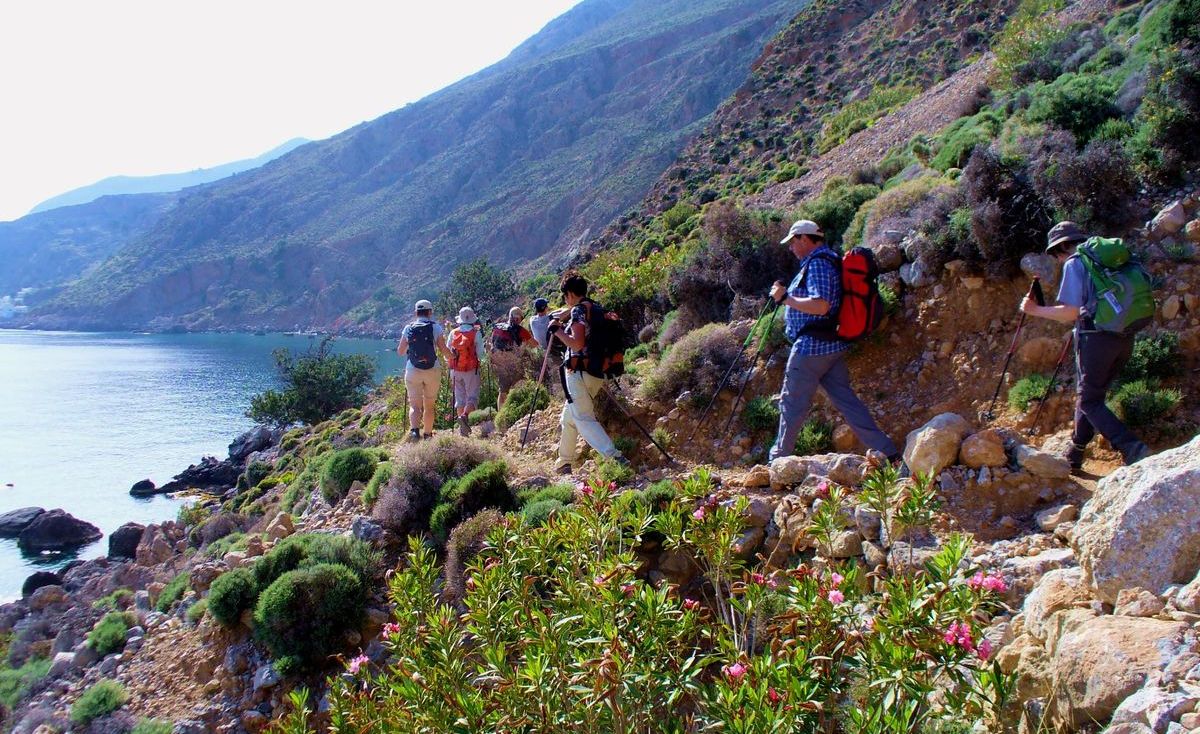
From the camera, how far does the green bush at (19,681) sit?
8.61m

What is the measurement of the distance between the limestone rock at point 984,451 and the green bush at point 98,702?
24.7 ft

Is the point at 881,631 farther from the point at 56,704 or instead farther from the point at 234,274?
the point at 234,274

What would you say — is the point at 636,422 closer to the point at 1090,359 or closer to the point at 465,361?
the point at 465,361

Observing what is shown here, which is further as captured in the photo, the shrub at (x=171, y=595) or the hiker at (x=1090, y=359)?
the shrub at (x=171, y=595)

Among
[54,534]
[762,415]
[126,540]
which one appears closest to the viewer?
[762,415]

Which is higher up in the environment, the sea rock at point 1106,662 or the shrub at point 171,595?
the sea rock at point 1106,662

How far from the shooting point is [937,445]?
463 centimetres

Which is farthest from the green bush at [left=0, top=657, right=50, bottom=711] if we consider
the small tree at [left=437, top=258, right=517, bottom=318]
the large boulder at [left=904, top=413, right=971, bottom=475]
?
the small tree at [left=437, top=258, right=517, bottom=318]

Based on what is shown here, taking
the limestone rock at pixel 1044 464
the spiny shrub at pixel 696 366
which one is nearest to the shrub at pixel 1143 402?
the limestone rock at pixel 1044 464

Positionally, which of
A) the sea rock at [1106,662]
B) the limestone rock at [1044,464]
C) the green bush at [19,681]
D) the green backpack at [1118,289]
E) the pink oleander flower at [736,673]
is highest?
the green backpack at [1118,289]

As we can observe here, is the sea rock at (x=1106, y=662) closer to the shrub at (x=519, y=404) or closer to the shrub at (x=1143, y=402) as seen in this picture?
the shrub at (x=1143, y=402)

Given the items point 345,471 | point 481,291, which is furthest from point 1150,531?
A: point 481,291

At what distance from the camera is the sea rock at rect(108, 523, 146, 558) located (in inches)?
957

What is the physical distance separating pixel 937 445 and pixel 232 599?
6.39 m
